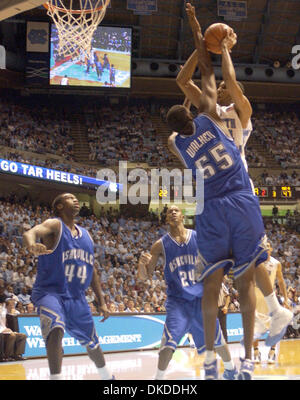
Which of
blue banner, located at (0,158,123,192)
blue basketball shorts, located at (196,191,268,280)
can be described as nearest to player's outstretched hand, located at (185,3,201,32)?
blue basketball shorts, located at (196,191,268,280)

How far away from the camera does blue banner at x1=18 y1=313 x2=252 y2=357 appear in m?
10.6

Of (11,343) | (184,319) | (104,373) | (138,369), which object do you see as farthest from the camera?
(11,343)

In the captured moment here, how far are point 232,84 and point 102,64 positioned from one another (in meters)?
19.0

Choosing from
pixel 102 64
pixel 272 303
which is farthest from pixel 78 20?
pixel 102 64

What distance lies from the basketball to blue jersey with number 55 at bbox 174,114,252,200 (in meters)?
0.58

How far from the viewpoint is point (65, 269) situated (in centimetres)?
511

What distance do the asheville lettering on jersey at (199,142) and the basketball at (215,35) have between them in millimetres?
714

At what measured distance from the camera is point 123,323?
1205cm

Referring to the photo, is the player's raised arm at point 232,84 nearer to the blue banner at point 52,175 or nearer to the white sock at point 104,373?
the white sock at point 104,373

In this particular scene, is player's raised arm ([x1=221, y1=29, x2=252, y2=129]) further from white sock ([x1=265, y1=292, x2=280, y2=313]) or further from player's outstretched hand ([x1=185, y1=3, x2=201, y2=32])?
white sock ([x1=265, y1=292, x2=280, y2=313])

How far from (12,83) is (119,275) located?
1287 cm

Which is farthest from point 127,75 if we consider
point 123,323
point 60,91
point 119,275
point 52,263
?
point 52,263

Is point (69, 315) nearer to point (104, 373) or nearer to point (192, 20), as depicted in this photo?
point (104, 373)

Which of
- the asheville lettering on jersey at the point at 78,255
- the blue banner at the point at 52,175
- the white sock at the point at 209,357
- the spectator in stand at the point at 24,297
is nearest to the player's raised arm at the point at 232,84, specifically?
the white sock at the point at 209,357
